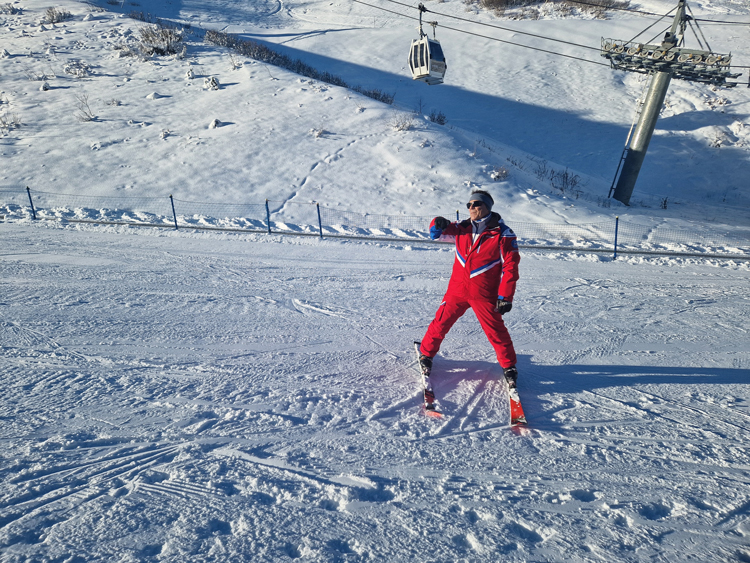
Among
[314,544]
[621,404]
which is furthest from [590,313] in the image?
[314,544]

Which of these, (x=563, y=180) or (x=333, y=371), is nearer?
(x=333, y=371)

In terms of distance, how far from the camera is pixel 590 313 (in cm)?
707

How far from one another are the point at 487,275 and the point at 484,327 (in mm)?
536

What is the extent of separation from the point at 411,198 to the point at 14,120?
15111 mm

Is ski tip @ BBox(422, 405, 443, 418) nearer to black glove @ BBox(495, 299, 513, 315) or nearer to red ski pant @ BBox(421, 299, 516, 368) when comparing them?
red ski pant @ BBox(421, 299, 516, 368)

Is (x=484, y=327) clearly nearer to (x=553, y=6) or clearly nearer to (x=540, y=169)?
(x=540, y=169)

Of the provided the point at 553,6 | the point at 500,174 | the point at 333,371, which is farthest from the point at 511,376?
the point at 553,6

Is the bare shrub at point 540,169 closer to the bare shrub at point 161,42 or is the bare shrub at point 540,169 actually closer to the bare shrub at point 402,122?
the bare shrub at point 402,122

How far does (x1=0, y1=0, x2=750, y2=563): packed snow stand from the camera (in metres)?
3.03

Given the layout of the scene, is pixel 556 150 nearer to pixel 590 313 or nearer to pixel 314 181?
pixel 314 181

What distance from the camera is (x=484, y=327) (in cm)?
454

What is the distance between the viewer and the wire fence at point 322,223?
11180 millimetres

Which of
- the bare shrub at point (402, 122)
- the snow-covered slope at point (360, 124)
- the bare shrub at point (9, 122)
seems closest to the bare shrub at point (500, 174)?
the snow-covered slope at point (360, 124)

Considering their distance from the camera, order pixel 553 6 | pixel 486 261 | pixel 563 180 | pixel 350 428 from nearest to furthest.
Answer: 1. pixel 350 428
2. pixel 486 261
3. pixel 563 180
4. pixel 553 6
